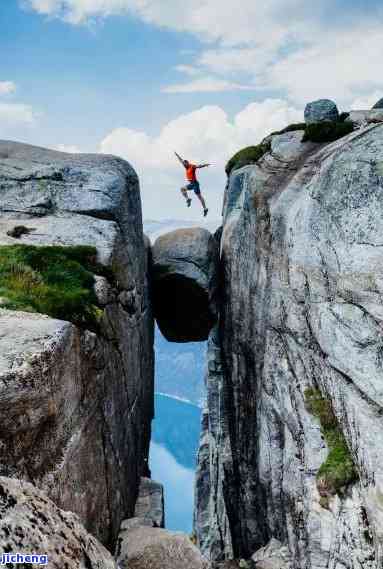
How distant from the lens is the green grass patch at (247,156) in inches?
1103

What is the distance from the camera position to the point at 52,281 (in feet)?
49.9

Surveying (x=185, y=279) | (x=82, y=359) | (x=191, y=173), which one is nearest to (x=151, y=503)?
(x=82, y=359)

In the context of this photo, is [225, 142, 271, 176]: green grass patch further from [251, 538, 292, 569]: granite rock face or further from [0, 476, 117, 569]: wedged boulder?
[0, 476, 117, 569]: wedged boulder

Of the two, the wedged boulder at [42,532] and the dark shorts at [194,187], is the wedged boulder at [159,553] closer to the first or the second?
the wedged boulder at [42,532]

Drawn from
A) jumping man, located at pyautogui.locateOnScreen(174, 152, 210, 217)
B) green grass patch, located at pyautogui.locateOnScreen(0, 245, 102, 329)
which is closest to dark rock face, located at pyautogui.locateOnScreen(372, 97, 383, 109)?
jumping man, located at pyautogui.locateOnScreen(174, 152, 210, 217)

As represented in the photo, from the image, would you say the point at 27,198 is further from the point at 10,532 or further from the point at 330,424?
the point at 10,532

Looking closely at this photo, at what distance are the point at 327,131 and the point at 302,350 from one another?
37.4ft

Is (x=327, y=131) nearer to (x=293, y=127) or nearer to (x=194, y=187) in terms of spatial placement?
(x=293, y=127)

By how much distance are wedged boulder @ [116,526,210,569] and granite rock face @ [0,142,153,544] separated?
2.83 ft

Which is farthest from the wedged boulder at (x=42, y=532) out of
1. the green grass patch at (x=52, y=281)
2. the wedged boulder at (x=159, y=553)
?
the wedged boulder at (x=159, y=553)

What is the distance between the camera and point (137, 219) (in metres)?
25.1

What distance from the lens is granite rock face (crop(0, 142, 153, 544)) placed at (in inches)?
386

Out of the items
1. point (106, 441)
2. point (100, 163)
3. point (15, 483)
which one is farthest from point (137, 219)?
point (15, 483)

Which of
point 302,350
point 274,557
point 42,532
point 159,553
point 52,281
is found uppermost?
point 52,281
